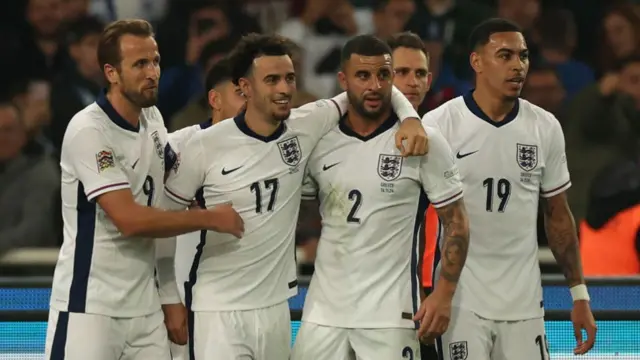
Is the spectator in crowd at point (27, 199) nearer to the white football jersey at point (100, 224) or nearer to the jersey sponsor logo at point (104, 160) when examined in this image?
the white football jersey at point (100, 224)

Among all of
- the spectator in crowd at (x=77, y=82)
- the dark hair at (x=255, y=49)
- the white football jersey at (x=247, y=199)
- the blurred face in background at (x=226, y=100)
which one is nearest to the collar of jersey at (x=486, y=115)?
the white football jersey at (x=247, y=199)

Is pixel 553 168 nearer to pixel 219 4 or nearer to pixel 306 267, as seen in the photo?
pixel 306 267

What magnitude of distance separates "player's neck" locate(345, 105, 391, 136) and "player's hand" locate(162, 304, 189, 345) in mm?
955

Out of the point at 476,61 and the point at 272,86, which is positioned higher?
the point at 476,61

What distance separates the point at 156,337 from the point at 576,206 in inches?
151

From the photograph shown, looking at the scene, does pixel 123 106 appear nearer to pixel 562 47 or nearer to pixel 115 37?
pixel 115 37

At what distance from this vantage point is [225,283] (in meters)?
4.73

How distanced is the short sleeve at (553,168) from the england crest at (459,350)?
2.33 feet

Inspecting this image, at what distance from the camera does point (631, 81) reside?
8.36m

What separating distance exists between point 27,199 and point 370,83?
3.62m

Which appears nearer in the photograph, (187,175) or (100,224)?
(100,224)

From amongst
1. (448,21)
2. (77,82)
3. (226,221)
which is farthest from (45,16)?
(226,221)

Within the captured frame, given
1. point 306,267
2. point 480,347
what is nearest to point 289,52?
point 480,347

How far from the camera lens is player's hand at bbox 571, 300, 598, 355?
5098 millimetres
